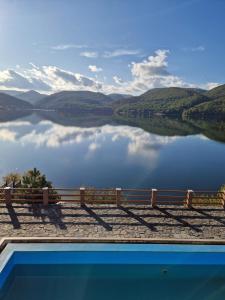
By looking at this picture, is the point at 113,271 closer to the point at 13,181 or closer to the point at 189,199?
the point at 189,199

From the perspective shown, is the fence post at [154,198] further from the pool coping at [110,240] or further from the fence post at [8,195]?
the fence post at [8,195]

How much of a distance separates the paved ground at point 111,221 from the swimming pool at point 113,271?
106cm

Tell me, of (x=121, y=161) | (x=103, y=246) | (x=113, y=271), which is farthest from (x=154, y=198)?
(x=121, y=161)

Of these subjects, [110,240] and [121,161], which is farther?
[121,161]

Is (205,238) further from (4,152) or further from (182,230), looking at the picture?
(4,152)

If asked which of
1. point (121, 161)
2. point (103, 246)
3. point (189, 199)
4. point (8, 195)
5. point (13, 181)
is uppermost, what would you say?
point (8, 195)

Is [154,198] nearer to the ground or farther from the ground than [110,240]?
farther from the ground

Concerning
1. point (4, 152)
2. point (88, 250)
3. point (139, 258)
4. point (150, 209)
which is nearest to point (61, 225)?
point (88, 250)

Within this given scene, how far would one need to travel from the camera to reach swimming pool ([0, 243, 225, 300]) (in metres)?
10.3

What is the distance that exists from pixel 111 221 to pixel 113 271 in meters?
3.04

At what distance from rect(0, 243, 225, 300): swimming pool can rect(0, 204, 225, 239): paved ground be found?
3.49 ft

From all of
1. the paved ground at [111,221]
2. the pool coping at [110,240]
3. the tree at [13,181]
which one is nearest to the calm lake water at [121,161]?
the tree at [13,181]

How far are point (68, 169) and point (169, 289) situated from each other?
50663 mm

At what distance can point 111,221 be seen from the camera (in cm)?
1420
